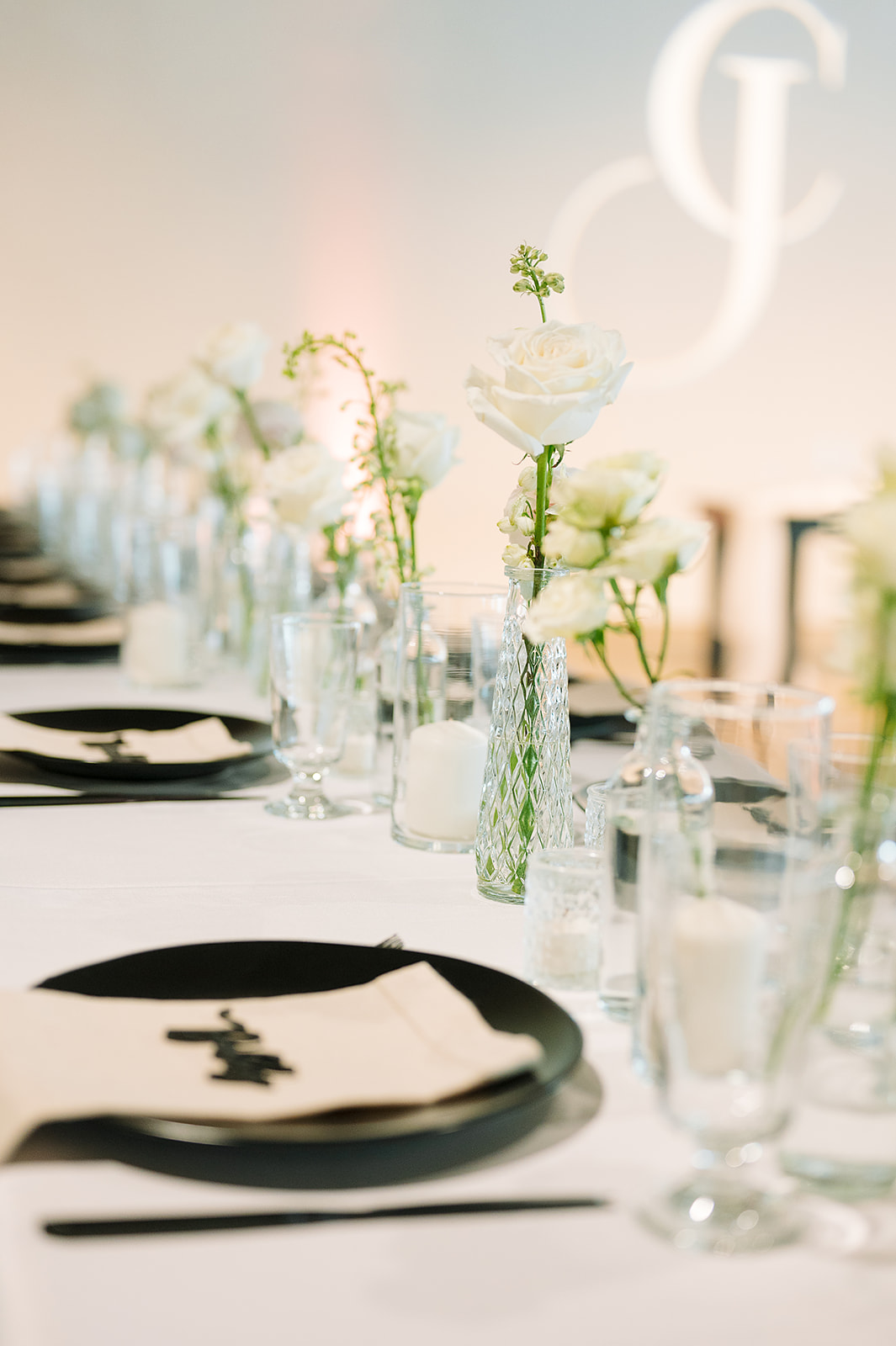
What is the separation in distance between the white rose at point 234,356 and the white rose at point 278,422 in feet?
0.19

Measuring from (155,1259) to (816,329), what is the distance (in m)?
7.73

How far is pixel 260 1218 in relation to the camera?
65 cm

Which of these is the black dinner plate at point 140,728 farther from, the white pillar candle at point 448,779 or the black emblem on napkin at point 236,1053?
the black emblem on napkin at point 236,1053

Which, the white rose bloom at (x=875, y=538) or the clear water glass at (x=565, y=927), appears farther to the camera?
the clear water glass at (x=565, y=927)

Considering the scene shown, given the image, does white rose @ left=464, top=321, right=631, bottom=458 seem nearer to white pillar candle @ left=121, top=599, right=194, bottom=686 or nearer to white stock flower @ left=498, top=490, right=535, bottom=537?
white stock flower @ left=498, top=490, right=535, bottom=537

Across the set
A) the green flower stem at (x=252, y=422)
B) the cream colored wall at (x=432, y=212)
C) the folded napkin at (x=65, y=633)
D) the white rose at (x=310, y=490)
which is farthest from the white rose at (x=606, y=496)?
the cream colored wall at (x=432, y=212)

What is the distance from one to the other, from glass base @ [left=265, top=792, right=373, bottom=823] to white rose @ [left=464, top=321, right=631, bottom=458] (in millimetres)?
506

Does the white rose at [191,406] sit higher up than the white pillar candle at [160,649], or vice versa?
the white rose at [191,406]

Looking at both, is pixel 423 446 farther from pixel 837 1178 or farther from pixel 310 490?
pixel 837 1178

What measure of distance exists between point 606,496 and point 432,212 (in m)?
7.22

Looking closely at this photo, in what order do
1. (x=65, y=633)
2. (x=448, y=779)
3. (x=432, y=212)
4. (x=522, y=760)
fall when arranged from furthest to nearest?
(x=432, y=212), (x=65, y=633), (x=448, y=779), (x=522, y=760)

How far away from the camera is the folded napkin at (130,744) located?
1603mm

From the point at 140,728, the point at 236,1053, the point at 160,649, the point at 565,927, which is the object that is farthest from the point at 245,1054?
the point at 160,649

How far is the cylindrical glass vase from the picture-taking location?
1.32 meters
